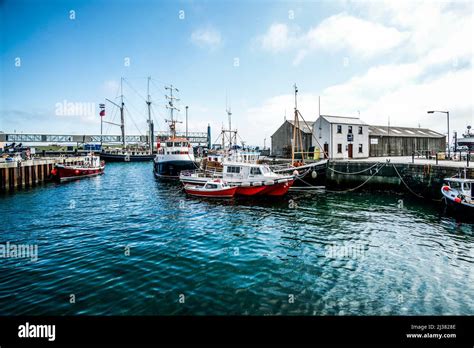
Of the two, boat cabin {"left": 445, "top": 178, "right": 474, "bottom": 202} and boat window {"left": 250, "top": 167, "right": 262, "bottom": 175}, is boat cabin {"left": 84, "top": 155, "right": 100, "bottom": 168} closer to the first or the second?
boat window {"left": 250, "top": 167, "right": 262, "bottom": 175}

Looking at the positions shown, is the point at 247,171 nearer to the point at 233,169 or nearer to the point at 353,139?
the point at 233,169

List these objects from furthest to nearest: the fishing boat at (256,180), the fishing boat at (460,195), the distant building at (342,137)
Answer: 1. the distant building at (342,137)
2. the fishing boat at (256,180)
3. the fishing boat at (460,195)

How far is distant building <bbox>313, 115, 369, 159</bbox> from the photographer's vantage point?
44781 mm

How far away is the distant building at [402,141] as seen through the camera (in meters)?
49.8

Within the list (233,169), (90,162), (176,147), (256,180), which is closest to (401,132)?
(256,180)

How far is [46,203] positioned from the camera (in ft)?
84.7

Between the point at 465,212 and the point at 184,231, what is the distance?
69.4 feet

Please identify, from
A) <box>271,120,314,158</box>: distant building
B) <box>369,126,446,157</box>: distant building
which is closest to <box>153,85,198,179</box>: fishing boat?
<box>271,120,314,158</box>: distant building

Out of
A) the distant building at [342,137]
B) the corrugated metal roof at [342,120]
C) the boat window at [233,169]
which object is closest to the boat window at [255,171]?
the boat window at [233,169]

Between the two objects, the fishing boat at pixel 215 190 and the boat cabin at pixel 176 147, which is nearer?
the fishing boat at pixel 215 190

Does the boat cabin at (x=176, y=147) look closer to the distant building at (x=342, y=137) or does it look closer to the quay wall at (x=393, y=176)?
the distant building at (x=342, y=137)

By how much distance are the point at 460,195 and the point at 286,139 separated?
113 feet

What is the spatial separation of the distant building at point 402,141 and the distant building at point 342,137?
2.88m
